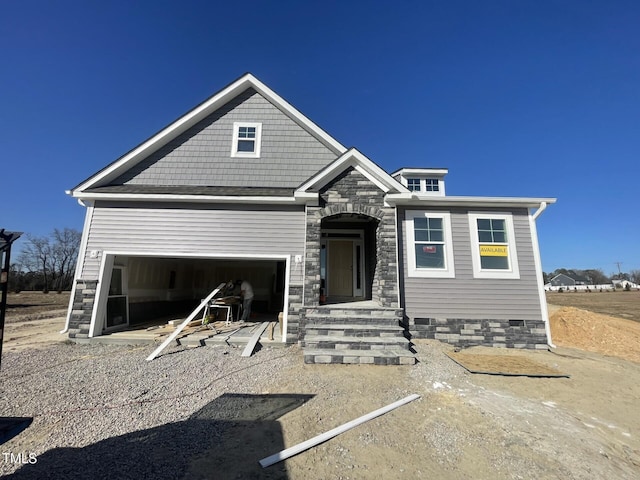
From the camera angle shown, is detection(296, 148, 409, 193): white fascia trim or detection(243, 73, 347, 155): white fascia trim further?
detection(243, 73, 347, 155): white fascia trim

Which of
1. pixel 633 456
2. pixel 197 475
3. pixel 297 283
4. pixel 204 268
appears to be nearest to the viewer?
pixel 197 475

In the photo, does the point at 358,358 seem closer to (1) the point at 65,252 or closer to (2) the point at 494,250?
(2) the point at 494,250

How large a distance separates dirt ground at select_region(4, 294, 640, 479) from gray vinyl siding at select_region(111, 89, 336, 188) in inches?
226

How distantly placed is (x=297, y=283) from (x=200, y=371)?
308 cm

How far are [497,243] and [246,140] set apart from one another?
27.6ft

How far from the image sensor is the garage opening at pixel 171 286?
844cm

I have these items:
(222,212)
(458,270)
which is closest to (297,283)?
(222,212)

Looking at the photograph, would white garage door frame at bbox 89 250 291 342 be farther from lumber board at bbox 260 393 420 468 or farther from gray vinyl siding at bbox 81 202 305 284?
lumber board at bbox 260 393 420 468

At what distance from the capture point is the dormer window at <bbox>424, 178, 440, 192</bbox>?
579 inches

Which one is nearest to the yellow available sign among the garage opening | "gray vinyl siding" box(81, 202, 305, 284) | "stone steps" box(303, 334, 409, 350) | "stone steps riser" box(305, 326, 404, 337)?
"stone steps riser" box(305, 326, 404, 337)

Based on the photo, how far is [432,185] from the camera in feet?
48.4

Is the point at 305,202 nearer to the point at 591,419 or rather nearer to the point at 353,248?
the point at 353,248

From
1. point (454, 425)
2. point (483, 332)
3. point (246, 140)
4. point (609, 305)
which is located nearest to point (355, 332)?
point (454, 425)

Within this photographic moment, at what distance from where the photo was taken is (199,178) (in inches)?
354
